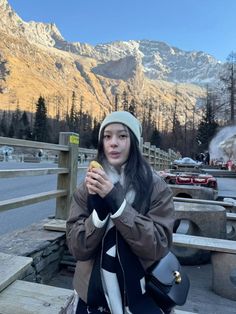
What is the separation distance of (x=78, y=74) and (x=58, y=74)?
1460cm

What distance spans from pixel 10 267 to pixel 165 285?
66.1 inches

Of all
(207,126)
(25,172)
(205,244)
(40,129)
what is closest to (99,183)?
(25,172)

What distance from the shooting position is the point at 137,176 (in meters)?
2.03

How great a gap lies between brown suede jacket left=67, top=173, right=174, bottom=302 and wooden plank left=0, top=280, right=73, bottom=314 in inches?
29.7

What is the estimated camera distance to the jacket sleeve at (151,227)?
1.83 m

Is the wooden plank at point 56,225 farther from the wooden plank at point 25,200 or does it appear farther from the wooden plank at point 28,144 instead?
the wooden plank at point 28,144

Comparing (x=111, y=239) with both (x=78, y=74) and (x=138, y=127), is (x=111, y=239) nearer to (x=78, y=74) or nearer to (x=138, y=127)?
(x=138, y=127)

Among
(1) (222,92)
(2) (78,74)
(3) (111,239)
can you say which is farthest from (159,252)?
(2) (78,74)

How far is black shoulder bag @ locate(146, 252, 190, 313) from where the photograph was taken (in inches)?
75.9

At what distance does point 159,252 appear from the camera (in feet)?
6.29

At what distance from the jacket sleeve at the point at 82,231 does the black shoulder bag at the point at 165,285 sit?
0.32 metres

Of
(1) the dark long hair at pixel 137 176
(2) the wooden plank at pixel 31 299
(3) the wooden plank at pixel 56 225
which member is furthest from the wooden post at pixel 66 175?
(1) the dark long hair at pixel 137 176

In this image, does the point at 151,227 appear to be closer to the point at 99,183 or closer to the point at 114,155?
the point at 99,183

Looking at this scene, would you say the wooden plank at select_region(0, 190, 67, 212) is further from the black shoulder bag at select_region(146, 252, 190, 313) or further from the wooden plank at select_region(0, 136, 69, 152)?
the black shoulder bag at select_region(146, 252, 190, 313)
